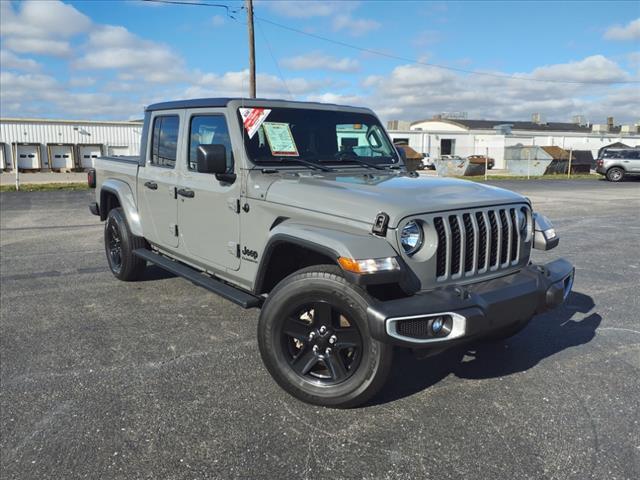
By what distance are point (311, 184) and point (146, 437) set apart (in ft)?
6.06

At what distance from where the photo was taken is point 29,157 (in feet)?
117

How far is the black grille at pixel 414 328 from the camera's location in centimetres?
276

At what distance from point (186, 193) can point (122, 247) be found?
5.52 ft

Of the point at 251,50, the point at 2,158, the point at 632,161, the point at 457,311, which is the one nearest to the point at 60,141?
the point at 2,158

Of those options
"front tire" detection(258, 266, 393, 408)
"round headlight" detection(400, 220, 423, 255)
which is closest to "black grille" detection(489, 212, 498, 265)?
"round headlight" detection(400, 220, 423, 255)

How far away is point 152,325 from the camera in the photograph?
465cm

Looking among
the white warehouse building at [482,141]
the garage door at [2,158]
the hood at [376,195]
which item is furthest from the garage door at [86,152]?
the hood at [376,195]

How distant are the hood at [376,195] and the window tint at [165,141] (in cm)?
158

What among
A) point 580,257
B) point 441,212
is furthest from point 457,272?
point 580,257

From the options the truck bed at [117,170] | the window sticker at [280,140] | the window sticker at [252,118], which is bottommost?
the truck bed at [117,170]

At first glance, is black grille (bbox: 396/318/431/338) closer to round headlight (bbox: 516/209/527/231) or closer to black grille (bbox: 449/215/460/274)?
black grille (bbox: 449/215/460/274)

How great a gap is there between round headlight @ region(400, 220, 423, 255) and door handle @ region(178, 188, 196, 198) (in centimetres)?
213

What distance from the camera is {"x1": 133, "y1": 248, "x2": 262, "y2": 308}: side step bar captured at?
12.3 feet

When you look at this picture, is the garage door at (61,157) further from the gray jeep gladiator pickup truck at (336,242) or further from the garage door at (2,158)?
the gray jeep gladiator pickup truck at (336,242)
